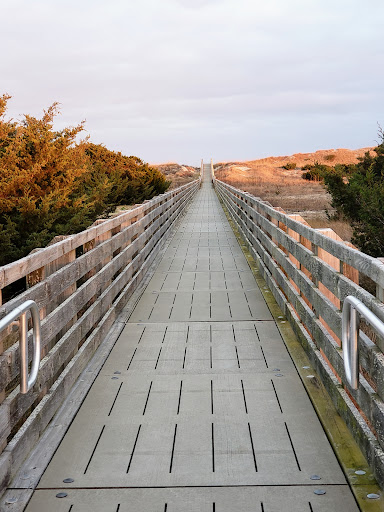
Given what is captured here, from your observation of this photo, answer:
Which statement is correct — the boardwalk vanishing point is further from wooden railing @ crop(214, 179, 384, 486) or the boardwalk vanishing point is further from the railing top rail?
the railing top rail

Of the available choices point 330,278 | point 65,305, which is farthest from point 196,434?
point 330,278

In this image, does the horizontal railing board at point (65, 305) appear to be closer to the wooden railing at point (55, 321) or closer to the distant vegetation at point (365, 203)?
the wooden railing at point (55, 321)

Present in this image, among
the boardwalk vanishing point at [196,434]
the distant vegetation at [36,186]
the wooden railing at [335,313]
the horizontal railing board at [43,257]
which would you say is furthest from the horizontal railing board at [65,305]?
the distant vegetation at [36,186]

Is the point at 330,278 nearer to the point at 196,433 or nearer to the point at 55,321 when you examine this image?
the point at 196,433

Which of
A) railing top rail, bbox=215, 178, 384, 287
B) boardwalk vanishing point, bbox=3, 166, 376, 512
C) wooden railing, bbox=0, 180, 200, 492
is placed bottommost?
boardwalk vanishing point, bbox=3, 166, 376, 512

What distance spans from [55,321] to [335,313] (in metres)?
2.09

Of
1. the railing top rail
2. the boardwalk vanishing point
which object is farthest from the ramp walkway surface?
the railing top rail

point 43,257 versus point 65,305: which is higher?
point 43,257

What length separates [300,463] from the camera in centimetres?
381

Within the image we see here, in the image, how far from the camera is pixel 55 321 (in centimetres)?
468

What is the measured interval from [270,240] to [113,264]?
3.16 meters

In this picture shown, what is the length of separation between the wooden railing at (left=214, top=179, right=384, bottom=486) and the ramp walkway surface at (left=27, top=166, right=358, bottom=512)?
9.7 inches

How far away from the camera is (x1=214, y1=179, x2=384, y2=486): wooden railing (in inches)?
141

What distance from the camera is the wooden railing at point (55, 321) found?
3.68 m
